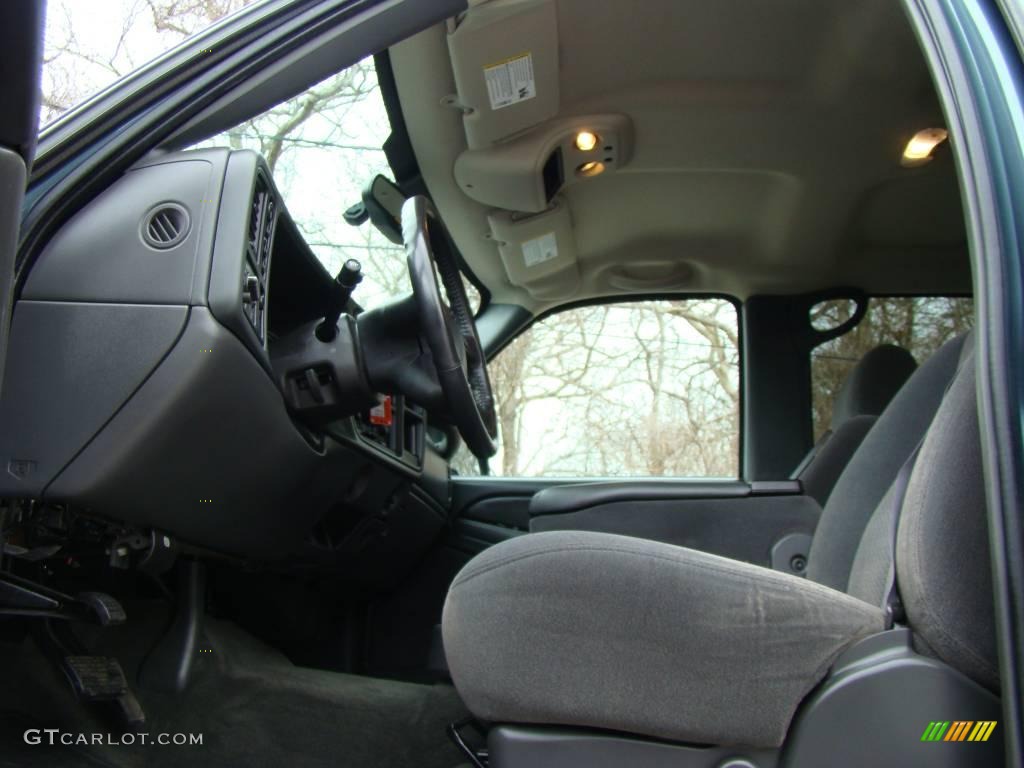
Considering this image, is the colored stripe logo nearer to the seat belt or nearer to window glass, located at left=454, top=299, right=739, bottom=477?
the seat belt

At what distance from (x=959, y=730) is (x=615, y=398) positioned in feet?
5.72

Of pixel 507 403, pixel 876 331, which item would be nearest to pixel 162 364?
pixel 507 403

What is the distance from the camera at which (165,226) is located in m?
1.15

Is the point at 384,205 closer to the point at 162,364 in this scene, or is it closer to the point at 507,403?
the point at 507,403

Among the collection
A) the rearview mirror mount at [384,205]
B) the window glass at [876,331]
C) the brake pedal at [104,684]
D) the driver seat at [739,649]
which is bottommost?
the brake pedal at [104,684]

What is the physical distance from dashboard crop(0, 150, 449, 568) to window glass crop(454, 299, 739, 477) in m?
1.18

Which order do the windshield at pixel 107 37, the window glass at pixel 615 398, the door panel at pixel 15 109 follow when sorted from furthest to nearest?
1. the window glass at pixel 615 398
2. the windshield at pixel 107 37
3. the door panel at pixel 15 109

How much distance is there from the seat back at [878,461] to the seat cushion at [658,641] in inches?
21.0

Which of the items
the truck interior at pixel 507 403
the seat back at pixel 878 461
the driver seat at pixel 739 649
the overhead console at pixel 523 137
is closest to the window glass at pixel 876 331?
the truck interior at pixel 507 403

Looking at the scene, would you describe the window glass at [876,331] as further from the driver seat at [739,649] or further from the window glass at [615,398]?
the driver seat at [739,649]

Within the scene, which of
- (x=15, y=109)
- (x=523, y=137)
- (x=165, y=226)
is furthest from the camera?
(x=523, y=137)

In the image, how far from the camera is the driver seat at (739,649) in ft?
2.95

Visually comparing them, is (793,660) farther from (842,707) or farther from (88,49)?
(88,49)

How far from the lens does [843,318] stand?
104 inches
